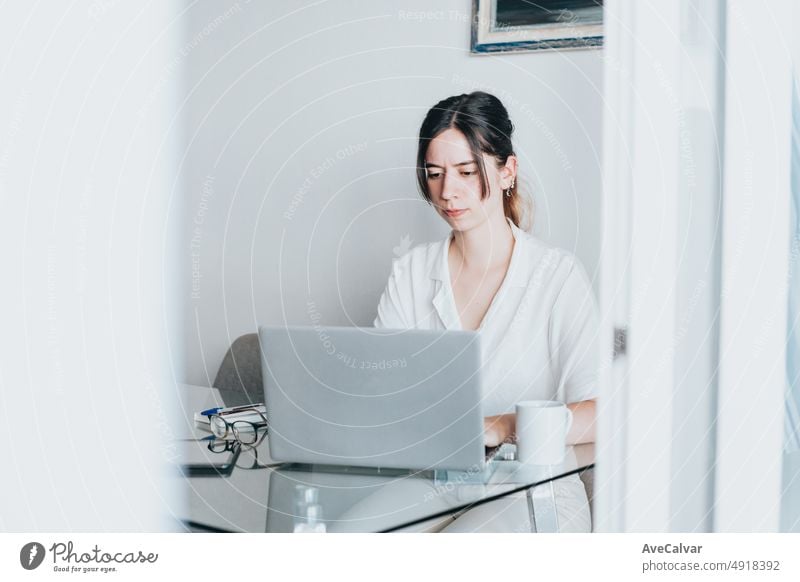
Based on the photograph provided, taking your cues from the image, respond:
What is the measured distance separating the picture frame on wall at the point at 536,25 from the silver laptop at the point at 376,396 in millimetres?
490

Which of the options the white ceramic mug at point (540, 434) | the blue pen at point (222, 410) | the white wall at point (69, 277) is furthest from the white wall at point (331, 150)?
the white ceramic mug at point (540, 434)

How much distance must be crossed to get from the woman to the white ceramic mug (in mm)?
172

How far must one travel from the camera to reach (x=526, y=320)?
92 centimetres

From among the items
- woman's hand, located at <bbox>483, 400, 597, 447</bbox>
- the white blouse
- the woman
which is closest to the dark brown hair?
the woman

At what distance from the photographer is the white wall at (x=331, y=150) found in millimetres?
902

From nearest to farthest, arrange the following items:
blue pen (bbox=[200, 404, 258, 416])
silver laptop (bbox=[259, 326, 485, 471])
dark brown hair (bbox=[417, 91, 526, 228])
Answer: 1. silver laptop (bbox=[259, 326, 485, 471])
2. blue pen (bbox=[200, 404, 258, 416])
3. dark brown hair (bbox=[417, 91, 526, 228])

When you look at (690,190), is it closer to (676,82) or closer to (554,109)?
(676,82)

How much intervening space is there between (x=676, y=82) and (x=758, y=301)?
0.22 metres

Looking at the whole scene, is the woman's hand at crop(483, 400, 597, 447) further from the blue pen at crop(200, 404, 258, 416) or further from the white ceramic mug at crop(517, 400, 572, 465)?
the blue pen at crop(200, 404, 258, 416)

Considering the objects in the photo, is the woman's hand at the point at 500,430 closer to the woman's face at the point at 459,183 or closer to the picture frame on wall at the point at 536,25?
the woman's face at the point at 459,183

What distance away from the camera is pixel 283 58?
954mm

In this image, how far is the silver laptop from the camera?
58cm

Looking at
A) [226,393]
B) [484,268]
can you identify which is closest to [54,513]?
[226,393]
